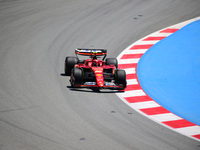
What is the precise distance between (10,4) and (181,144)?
49.8ft

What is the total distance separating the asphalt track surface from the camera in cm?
960

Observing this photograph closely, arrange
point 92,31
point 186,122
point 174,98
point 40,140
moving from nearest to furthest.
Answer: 1. point 40,140
2. point 186,122
3. point 174,98
4. point 92,31

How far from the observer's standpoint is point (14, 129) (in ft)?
32.1

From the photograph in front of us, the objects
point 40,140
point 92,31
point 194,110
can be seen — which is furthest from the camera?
point 92,31

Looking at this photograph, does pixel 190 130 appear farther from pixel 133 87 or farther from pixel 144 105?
pixel 133 87

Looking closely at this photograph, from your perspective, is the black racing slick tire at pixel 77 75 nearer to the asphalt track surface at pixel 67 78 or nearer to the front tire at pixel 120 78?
the asphalt track surface at pixel 67 78

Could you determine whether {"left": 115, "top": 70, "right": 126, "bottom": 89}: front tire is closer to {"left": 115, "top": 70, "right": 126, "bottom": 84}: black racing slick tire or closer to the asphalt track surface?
{"left": 115, "top": 70, "right": 126, "bottom": 84}: black racing slick tire

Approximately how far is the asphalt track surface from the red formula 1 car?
30 cm

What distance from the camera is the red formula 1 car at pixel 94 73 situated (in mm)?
12977

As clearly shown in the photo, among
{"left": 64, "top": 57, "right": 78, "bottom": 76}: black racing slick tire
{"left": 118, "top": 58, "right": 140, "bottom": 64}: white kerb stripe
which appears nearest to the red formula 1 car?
{"left": 64, "top": 57, "right": 78, "bottom": 76}: black racing slick tire

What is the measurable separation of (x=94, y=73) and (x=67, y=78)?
4.53 ft

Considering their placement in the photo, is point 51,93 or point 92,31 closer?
point 51,93

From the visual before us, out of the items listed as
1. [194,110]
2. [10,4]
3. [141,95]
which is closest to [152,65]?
[141,95]

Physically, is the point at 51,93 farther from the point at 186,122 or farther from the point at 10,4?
the point at 10,4
